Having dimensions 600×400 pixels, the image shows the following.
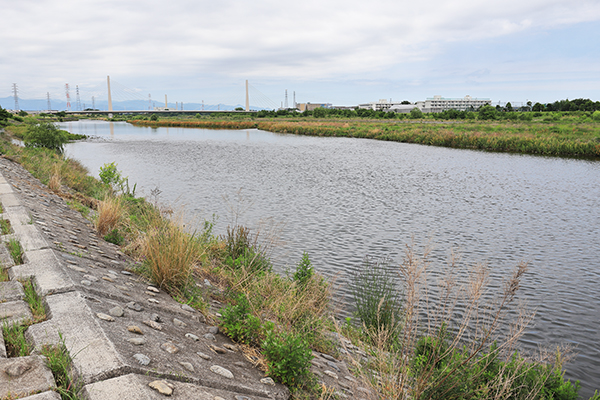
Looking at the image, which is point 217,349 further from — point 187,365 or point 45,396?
point 45,396

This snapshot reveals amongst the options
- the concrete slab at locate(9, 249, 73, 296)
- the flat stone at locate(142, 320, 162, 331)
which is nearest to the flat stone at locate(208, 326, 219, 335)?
the flat stone at locate(142, 320, 162, 331)

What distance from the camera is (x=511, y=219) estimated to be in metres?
15.7

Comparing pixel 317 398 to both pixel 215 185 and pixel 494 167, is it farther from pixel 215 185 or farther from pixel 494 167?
pixel 494 167

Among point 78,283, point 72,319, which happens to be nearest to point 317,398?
point 72,319

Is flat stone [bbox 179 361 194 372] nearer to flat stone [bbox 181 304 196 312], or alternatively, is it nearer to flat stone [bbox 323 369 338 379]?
flat stone [bbox 181 304 196 312]

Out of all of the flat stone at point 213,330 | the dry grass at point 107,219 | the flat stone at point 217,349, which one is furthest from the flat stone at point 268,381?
the dry grass at point 107,219

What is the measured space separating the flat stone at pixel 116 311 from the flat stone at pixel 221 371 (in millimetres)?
1156

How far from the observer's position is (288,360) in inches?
155

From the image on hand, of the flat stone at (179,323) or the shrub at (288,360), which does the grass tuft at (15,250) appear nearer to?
the flat stone at (179,323)

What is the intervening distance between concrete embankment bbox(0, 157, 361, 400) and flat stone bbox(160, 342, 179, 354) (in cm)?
1

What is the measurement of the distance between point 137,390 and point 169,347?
95 centimetres

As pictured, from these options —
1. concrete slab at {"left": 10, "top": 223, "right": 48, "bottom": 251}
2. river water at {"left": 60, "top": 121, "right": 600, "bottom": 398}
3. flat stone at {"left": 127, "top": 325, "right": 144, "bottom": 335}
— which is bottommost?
river water at {"left": 60, "top": 121, "right": 600, "bottom": 398}

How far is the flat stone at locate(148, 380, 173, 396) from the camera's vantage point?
3.00 m

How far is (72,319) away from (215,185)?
1803cm
